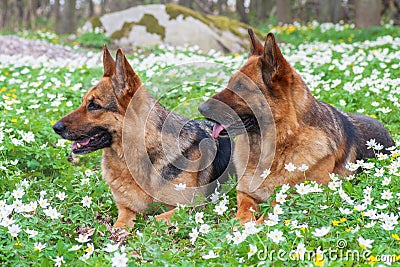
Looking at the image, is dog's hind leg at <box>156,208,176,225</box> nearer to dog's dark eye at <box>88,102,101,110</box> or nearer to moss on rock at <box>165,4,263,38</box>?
dog's dark eye at <box>88,102,101,110</box>

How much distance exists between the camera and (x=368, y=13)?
1631 cm

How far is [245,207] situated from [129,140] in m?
1.25

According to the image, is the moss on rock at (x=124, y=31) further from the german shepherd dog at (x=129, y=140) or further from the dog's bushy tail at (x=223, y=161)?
the german shepherd dog at (x=129, y=140)

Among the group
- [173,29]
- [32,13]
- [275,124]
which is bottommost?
[32,13]

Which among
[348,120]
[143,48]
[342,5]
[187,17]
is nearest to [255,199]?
[348,120]

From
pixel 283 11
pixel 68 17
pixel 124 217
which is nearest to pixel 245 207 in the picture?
pixel 124 217

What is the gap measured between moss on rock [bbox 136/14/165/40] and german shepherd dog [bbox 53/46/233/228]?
398 inches

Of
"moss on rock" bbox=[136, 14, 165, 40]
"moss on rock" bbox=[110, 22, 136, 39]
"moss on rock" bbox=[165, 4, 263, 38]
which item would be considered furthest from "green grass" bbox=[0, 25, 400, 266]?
"moss on rock" bbox=[110, 22, 136, 39]

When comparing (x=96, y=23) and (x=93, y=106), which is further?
(x=96, y=23)

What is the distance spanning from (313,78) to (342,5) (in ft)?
50.0

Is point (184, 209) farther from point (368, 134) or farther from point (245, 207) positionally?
point (368, 134)

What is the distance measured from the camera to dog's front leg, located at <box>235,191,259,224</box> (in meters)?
4.79

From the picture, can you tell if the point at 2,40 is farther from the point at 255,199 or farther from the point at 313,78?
the point at 255,199

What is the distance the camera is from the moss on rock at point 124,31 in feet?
50.8
